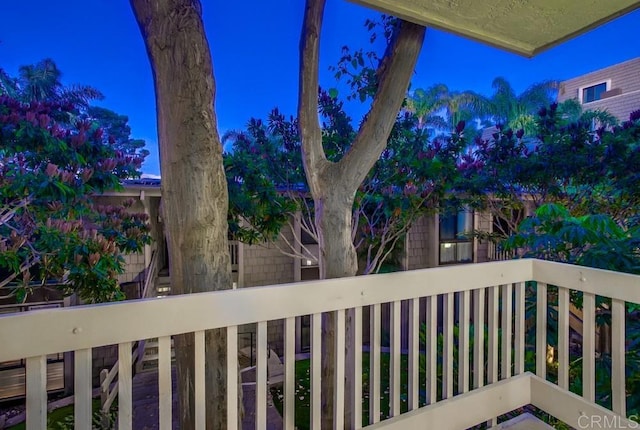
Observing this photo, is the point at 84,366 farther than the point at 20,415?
No

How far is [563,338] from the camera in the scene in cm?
211

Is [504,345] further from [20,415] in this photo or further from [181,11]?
[20,415]

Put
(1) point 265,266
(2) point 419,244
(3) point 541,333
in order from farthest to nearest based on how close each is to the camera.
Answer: (2) point 419,244 → (1) point 265,266 → (3) point 541,333

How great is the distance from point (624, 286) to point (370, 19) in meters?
2.89

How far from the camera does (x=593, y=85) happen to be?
19578 millimetres

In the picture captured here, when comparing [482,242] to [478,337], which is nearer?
[478,337]

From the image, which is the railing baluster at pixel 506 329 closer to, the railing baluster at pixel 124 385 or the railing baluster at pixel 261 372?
the railing baluster at pixel 261 372

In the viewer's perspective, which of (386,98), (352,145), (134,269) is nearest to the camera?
(386,98)

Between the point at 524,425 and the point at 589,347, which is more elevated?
the point at 589,347

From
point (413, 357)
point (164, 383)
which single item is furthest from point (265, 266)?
point (164, 383)

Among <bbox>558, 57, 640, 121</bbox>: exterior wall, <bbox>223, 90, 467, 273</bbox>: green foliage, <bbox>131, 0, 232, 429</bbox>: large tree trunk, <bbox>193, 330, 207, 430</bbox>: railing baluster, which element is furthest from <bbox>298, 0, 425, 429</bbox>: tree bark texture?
<bbox>558, 57, 640, 121</bbox>: exterior wall

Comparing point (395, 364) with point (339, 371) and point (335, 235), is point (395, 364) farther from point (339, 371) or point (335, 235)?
point (335, 235)

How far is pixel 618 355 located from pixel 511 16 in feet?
6.12

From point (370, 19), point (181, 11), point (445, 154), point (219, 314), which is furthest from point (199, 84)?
point (445, 154)
